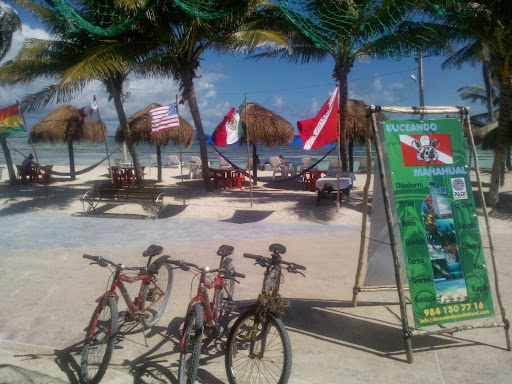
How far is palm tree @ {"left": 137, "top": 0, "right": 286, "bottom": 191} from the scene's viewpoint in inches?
416

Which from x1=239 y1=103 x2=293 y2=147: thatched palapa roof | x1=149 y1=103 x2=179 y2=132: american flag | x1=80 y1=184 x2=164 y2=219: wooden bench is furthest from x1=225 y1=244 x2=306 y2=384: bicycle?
x1=239 y1=103 x2=293 y2=147: thatched palapa roof

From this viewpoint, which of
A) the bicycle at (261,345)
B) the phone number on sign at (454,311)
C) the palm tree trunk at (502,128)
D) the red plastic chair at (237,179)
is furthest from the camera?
the red plastic chair at (237,179)

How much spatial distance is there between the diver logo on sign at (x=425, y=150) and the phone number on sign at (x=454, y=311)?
3.78 feet

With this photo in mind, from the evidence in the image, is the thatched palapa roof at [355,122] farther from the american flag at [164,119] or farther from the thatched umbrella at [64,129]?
the thatched umbrella at [64,129]

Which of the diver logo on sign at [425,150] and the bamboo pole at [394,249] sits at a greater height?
the diver logo on sign at [425,150]

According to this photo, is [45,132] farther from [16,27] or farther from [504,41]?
[504,41]

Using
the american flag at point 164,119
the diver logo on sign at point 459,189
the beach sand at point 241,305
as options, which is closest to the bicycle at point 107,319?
the beach sand at point 241,305

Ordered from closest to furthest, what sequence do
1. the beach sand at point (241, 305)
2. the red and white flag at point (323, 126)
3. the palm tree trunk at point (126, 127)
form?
the beach sand at point (241, 305), the red and white flag at point (323, 126), the palm tree trunk at point (126, 127)

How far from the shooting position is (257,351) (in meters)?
3.13

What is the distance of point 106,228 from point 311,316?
5.46m

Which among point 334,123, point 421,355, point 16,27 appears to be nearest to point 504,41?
point 334,123

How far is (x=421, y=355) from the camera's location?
3535 millimetres

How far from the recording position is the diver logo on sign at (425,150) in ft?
11.7

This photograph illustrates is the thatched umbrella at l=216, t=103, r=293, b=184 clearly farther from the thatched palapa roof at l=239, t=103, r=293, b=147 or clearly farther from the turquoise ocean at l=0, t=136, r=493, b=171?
the turquoise ocean at l=0, t=136, r=493, b=171
